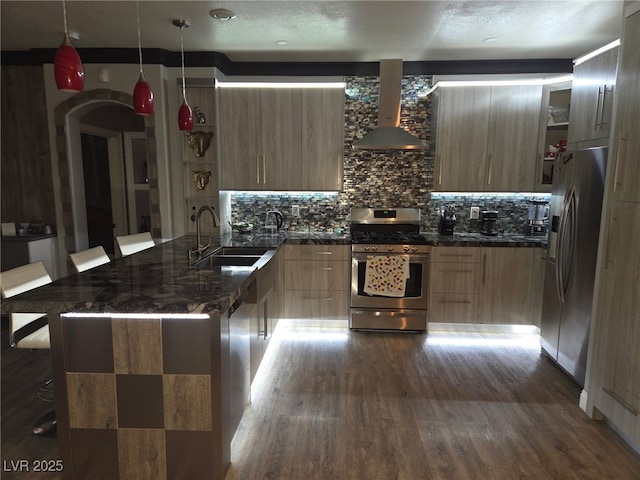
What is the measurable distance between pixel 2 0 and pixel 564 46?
14.6 feet

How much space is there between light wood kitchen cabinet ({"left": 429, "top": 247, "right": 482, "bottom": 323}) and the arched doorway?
9.32 feet

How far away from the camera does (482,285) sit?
3.75 metres

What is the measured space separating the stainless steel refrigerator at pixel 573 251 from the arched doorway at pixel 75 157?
3.64 meters

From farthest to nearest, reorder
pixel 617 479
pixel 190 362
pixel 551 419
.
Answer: pixel 551 419 → pixel 617 479 → pixel 190 362

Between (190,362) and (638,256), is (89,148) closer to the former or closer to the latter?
(190,362)

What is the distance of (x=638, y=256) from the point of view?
2088 millimetres

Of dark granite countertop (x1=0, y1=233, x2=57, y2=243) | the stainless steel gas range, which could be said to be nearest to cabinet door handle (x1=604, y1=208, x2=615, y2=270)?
the stainless steel gas range

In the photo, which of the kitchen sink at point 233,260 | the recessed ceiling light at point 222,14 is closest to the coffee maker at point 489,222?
the kitchen sink at point 233,260

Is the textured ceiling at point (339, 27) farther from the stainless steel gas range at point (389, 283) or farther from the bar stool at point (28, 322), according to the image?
the bar stool at point (28, 322)

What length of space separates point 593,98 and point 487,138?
3.85ft

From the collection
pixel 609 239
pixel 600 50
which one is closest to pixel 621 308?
pixel 609 239

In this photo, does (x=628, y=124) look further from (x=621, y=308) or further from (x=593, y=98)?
(x=621, y=308)

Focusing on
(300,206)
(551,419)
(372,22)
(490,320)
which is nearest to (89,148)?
(300,206)

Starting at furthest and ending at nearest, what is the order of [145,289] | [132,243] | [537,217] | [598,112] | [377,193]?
[377,193] < [537,217] < [132,243] < [598,112] < [145,289]
